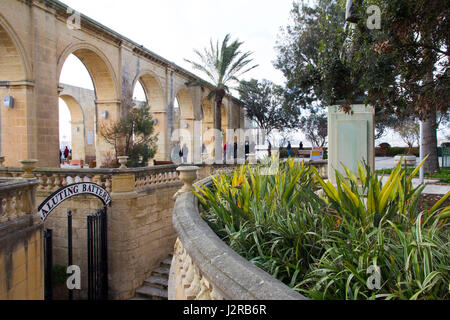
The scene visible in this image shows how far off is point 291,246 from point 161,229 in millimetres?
8770

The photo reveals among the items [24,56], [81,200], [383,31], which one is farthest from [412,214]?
[24,56]

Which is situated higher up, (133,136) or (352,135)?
(133,136)

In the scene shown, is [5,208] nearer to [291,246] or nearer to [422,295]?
[291,246]

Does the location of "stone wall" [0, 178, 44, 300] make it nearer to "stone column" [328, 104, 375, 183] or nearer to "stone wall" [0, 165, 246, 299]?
"stone wall" [0, 165, 246, 299]

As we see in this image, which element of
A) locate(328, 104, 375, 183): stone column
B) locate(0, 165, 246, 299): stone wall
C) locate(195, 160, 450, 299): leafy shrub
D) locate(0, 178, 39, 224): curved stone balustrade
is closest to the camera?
locate(195, 160, 450, 299): leafy shrub

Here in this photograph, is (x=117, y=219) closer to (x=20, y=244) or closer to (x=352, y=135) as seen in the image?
(x=20, y=244)

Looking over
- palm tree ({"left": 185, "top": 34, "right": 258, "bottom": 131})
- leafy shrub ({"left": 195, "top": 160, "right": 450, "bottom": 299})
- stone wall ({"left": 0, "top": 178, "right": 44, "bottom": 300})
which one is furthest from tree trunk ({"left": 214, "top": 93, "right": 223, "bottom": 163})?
leafy shrub ({"left": 195, "top": 160, "right": 450, "bottom": 299})

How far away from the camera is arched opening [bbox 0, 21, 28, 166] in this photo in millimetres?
10094

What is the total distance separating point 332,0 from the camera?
21359 millimetres

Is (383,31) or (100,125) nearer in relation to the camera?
(383,31)

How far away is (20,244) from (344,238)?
4378 millimetres

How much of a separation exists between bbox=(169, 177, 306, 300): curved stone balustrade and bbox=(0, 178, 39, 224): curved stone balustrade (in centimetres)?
323

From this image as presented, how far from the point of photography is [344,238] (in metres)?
2.49

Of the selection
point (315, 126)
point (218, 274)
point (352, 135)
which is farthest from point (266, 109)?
point (218, 274)
